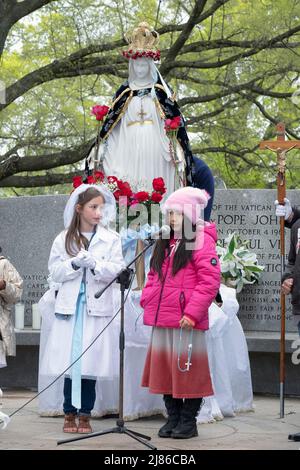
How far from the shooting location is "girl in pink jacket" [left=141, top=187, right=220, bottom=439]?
7.61 metres

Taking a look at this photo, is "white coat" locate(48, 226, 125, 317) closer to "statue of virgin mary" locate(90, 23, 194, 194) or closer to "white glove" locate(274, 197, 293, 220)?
"statue of virgin mary" locate(90, 23, 194, 194)

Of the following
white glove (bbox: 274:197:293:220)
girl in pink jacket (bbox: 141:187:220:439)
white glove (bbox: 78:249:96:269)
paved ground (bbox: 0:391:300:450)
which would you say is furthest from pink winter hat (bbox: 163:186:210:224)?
paved ground (bbox: 0:391:300:450)

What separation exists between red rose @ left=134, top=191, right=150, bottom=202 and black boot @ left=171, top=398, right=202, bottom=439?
189 cm

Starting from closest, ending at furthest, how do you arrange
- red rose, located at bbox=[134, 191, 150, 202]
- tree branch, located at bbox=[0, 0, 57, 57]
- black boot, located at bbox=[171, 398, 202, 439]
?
black boot, located at bbox=[171, 398, 202, 439], red rose, located at bbox=[134, 191, 150, 202], tree branch, located at bbox=[0, 0, 57, 57]

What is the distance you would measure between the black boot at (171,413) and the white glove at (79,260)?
1.14 m

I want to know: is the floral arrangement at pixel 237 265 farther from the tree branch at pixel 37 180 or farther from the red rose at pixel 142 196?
the tree branch at pixel 37 180

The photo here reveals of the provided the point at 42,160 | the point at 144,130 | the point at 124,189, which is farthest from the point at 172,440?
the point at 42,160

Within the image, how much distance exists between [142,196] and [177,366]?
5.67ft

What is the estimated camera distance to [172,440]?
300 inches

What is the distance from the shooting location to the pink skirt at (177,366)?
25.0 feet

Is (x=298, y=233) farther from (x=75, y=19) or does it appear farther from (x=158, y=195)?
(x=75, y=19)

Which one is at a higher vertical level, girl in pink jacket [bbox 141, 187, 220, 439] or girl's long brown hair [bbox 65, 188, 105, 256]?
girl's long brown hair [bbox 65, 188, 105, 256]

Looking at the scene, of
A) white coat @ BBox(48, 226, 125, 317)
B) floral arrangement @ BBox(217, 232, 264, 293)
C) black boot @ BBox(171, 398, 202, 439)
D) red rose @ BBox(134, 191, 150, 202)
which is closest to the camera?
black boot @ BBox(171, 398, 202, 439)

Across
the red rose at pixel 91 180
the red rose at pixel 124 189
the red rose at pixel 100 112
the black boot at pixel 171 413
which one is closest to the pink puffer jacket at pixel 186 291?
the black boot at pixel 171 413
